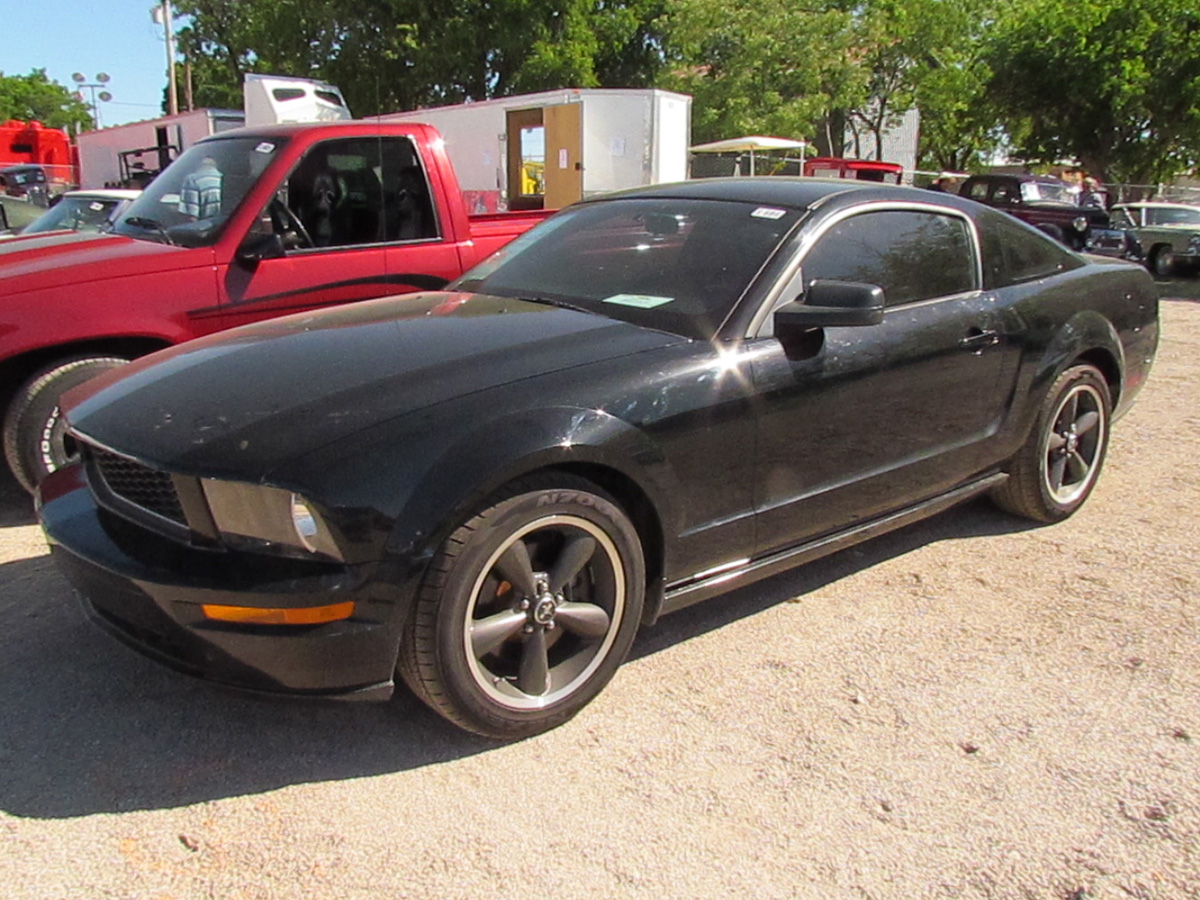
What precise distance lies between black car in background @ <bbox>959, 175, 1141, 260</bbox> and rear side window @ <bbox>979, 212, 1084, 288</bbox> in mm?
12246

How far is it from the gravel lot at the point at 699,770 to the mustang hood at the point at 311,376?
2.40 ft

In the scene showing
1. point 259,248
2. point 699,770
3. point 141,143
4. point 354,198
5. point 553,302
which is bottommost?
point 699,770

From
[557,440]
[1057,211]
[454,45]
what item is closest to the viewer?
[557,440]

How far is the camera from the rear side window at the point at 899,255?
11.6 ft

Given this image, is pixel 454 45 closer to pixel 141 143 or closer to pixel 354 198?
pixel 141 143

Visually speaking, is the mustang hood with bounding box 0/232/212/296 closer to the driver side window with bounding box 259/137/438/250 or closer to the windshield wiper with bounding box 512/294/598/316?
the driver side window with bounding box 259/137/438/250

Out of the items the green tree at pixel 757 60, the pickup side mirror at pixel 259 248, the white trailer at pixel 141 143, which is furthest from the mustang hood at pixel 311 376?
the green tree at pixel 757 60

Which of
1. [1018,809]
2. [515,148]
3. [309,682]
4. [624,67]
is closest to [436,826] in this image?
[309,682]

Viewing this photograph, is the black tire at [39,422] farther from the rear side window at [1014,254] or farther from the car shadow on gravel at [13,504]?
the rear side window at [1014,254]

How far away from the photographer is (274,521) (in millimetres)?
2465

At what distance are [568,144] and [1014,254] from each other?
37.7ft

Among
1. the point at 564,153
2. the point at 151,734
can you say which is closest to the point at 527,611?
the point at 151,734

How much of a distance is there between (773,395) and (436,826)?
65.1 inches

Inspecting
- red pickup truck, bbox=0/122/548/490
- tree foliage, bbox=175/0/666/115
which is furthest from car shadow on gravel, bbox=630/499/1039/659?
tree foliage, bbox=175/0/666/115
